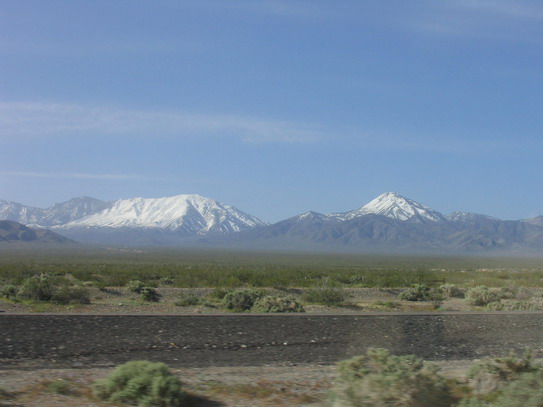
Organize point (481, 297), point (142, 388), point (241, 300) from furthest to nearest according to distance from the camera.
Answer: point (481, 297) < point (241, 300) < point (142, 388)

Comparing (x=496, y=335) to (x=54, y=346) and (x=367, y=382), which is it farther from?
(x=54, y=346)

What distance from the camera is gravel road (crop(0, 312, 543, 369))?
12.4m

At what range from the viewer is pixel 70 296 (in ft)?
97.2

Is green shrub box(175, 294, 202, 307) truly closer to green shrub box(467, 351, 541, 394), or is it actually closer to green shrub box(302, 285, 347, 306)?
green shrub box(302, 285, 347, 306)

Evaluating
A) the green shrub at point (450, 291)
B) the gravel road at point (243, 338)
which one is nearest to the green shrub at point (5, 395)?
the gravel road at point (243, 338)

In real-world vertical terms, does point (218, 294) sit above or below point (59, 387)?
below

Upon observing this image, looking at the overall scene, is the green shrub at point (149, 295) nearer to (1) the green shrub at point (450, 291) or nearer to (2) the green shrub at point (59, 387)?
(1) the green shrub at point (450, 291)

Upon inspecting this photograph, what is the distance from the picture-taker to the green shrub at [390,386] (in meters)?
8.46

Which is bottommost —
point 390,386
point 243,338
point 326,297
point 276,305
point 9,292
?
point 9,292

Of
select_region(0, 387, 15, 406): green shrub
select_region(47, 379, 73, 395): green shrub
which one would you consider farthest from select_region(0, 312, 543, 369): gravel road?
select_region(0, 387, 15, 406): green shrub

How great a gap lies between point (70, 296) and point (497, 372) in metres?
22.8

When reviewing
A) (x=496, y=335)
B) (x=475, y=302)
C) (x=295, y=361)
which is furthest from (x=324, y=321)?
(x=475, y=302)

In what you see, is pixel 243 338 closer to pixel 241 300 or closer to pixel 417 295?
pixel 241 300

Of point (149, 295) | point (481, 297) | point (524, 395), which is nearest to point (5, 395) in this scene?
point (524, 395)
